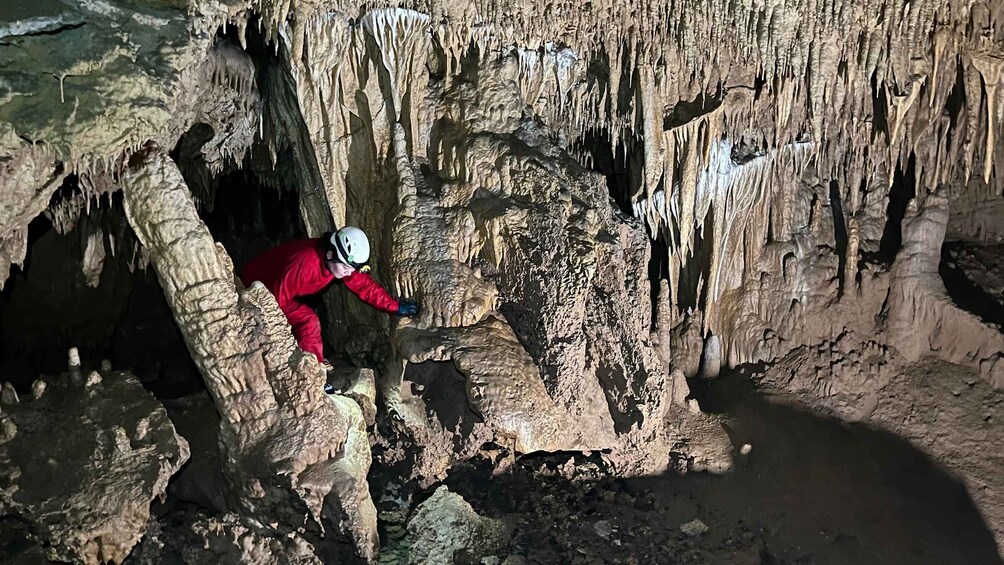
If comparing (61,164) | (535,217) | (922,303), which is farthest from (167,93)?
(922,303)

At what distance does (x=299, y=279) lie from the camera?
5.29 m

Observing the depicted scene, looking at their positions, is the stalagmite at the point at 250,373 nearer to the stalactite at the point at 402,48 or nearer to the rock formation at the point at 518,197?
the rock formation at the point at 518,197

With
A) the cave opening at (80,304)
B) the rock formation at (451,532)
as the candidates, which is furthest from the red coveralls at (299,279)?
the cave opening at (80,304)

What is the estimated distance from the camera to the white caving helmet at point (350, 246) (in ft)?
17.2

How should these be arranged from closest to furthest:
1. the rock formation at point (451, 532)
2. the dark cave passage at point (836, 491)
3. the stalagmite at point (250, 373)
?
1. the stalagmite at point (250, 373)
2. the rock formation at point (451, 532)
3. the dark cave passage at point (836, 491)

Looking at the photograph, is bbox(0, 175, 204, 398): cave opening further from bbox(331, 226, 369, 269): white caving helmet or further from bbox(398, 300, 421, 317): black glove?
bbox(398, 300, 421, 317): black glove

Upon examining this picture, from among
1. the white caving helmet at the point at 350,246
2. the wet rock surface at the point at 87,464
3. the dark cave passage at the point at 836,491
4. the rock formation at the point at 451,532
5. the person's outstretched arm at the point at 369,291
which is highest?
the white caving helmet at the point at 350,246

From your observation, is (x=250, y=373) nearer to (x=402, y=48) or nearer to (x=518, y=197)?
(x=518, y=197)

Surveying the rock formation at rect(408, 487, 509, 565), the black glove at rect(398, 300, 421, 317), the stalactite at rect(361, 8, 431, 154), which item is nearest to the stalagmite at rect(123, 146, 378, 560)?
the rock formation at rect(408, 487, 509, 565)

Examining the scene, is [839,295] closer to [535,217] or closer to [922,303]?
[922,303]

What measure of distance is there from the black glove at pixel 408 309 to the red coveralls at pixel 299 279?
0.63 ft

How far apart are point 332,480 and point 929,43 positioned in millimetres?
4968

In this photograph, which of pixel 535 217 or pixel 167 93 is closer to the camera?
pixel 167 93

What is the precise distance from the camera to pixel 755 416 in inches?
264
